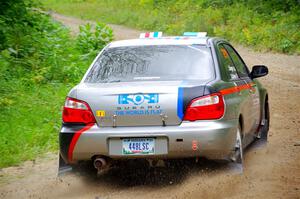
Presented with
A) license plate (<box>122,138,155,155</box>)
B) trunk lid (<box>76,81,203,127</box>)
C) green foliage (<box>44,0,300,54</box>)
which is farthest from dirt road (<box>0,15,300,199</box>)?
green foliage (<box>44,0,300,54</box>)

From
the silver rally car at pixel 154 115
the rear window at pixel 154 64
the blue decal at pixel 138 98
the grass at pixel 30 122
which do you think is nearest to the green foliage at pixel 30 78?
the grass at pixel 30 122

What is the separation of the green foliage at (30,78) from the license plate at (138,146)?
8.39 ft

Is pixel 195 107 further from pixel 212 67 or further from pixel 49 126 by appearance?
pixel 49 126

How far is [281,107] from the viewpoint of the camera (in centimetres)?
1188

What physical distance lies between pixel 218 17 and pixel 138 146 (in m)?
22.8

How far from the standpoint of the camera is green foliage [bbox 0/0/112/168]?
29.2ft

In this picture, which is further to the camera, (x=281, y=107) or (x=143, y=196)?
(x=281, y=107)

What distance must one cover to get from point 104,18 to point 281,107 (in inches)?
982

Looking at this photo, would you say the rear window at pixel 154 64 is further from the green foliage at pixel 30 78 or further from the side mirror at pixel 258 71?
the green foliage at pixel 30 78

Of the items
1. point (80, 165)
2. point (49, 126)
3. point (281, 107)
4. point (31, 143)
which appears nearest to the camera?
point (80, 165)

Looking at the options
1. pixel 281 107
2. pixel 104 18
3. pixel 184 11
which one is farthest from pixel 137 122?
pixel 104 18

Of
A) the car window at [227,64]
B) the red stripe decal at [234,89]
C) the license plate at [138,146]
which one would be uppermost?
the car window at [227,64]

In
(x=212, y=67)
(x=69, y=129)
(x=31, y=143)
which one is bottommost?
A: (x=31, y=143)

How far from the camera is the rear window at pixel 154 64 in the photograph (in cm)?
647
